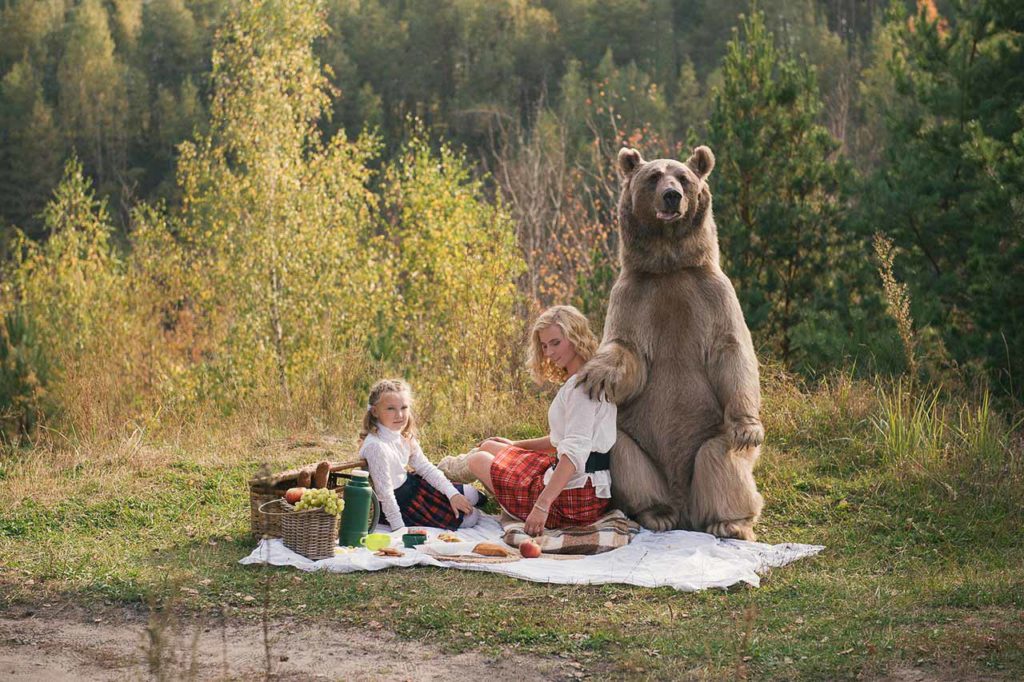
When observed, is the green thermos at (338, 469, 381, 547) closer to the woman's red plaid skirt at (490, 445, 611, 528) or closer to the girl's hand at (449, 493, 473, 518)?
the girl's hand at (449, 493, 473, 518)

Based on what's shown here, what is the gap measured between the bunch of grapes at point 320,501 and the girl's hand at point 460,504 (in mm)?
825

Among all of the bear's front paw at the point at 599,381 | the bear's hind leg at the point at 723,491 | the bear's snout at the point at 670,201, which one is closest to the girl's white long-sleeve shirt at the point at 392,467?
the bear's front paw at the point at 599,381

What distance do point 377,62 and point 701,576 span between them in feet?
173

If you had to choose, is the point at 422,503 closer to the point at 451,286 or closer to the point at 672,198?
the point at 672,198

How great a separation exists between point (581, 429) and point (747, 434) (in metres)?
0.81

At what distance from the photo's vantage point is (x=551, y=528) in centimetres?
613

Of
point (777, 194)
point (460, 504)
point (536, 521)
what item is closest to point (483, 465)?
point (460, 504)

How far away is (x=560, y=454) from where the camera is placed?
581 cm

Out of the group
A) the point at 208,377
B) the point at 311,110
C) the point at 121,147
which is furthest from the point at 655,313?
the point at 121,147

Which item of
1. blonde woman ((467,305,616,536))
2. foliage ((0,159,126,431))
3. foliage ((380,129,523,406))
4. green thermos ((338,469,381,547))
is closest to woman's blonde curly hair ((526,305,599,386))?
blonde woman ((467,305,616,536))

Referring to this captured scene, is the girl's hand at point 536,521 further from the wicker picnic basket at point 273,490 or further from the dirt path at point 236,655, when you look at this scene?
the dirt path at point 236,655

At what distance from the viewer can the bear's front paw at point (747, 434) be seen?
230 inches

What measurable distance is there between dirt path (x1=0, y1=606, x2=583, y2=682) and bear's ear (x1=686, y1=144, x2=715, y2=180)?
2.92 meters

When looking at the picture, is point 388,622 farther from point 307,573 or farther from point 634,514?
point 634,514
